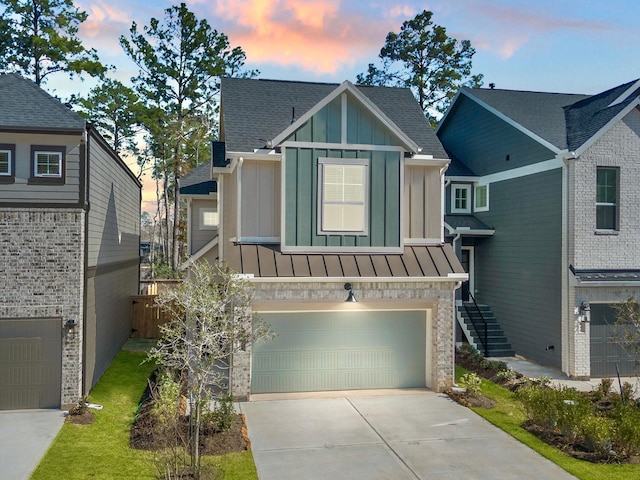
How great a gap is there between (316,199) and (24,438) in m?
7.96

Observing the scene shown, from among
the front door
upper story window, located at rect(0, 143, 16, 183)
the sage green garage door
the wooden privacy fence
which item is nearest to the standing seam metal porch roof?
the sage green garage door

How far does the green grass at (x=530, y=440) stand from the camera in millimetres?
8906

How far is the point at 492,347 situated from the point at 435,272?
5.60 metres

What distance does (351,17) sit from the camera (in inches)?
787

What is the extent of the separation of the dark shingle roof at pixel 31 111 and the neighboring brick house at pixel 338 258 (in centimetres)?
367

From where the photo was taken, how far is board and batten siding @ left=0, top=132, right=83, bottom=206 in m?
11.9

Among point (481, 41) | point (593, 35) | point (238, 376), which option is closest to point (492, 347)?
point (238, 376)

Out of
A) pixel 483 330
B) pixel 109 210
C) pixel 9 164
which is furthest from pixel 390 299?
pixel 9 164

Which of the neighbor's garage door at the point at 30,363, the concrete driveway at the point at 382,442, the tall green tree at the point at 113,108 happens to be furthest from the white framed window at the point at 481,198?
the tall green tree at the point at 113,108

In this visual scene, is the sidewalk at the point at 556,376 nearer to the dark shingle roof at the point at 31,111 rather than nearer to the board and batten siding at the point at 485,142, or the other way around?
the board and batten siding at the point at 485,142

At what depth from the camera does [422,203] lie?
48.7 feet

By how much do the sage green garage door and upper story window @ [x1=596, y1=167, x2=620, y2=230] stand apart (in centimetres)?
616

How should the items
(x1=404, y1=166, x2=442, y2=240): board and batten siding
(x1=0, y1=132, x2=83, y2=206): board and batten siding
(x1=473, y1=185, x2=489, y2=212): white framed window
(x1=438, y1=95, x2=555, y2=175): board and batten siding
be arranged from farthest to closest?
1. (x1=473, y1=185, x2=489, y2=212): white framed window
2. (x1=438, y1=95, x2=555, y2=175): board and batten siding
3. (x1=404, y1=166, x2=442, y2=240): board and batten siding
4. (x1=0, y1=132, x2=83, y2=206): board and batten siding

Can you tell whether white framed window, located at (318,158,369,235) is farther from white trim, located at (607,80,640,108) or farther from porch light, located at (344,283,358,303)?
white trim, located at (607,80,640,108)
